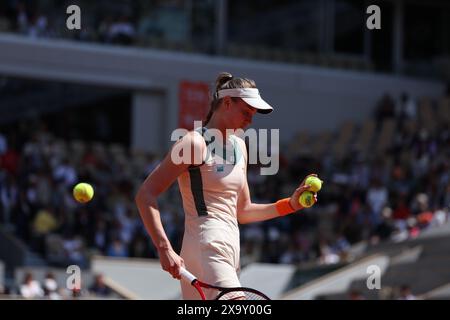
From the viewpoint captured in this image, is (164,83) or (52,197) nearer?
(52,197)

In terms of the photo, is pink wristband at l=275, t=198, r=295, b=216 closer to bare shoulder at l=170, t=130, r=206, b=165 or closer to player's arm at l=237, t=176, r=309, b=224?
player's arm at l=237, t=176, r=309, b=224

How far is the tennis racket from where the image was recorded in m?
6.67

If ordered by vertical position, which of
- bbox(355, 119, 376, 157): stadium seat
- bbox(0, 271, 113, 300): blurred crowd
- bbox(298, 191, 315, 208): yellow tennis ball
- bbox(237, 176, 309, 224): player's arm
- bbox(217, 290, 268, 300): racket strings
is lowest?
bbox(0, 271, 113, 300): blurred crowd

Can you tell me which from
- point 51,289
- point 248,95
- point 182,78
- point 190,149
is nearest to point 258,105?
point 248,95

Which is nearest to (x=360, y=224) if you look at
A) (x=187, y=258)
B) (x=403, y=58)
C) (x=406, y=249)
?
Result: (x=406, y=249)

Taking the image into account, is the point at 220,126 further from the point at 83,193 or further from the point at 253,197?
the point at 253,197

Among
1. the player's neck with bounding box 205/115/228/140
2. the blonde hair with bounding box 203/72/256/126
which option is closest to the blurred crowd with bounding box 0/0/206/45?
the blonde hair with bounding box 203/72/256/126

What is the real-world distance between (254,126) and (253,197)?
4.05 m

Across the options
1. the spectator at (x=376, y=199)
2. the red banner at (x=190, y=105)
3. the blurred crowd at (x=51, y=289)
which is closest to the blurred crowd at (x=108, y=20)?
the spectator at (x=376, y=199)

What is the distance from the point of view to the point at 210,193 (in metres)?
7.20

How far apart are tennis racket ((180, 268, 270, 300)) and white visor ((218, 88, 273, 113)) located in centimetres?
103
